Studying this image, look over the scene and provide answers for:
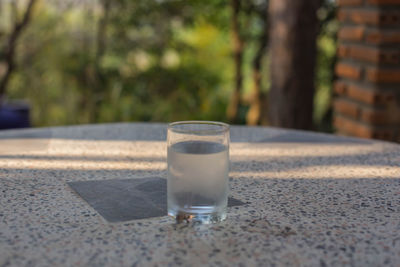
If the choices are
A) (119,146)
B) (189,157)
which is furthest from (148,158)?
(189,157)

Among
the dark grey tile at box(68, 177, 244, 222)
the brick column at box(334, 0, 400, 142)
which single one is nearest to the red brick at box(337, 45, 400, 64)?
the brick column at box(334, 0, 400, 142)

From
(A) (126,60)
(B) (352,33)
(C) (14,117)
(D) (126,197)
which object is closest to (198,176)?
(D) (126,197)

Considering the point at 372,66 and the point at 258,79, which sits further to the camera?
the point at 258,79

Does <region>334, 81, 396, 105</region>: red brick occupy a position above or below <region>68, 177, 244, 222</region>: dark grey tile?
above

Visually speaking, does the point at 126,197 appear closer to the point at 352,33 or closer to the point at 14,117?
the point at 352,33

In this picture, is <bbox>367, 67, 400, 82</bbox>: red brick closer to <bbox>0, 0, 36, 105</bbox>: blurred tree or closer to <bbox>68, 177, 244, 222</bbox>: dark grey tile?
<bbox>68, 177, 244, 222</bbox>: dark grey tile
